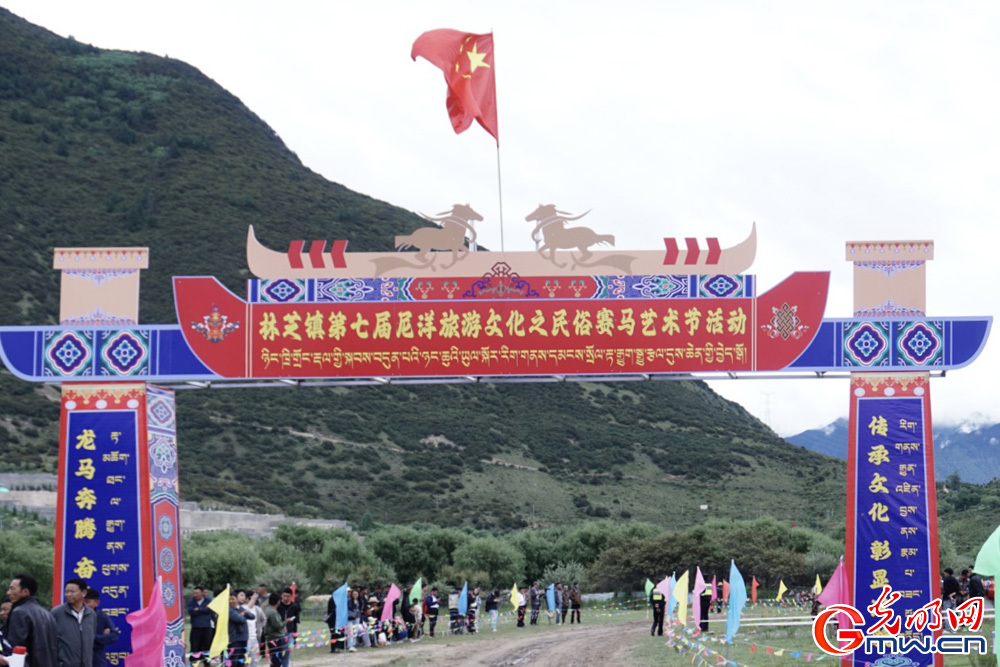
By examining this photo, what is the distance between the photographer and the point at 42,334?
1877 centimetres

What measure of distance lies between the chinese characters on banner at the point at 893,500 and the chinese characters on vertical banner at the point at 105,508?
9598mm

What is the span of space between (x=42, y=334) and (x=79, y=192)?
63351 mm

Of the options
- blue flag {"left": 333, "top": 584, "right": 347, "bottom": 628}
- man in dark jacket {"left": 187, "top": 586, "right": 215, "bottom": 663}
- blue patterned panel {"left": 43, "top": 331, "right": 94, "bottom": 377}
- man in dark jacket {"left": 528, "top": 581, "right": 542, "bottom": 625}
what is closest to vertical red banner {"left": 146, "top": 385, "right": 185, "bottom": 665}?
man in dark jacket {"left": 187, "top": 586, "right": 215, "bottom": 663}

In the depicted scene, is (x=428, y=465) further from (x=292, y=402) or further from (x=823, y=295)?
(x=823, y=295)

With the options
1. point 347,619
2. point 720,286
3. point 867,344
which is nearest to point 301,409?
point 347,619

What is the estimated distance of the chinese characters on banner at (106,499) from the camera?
18297mm

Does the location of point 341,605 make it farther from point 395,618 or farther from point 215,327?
point 215,327

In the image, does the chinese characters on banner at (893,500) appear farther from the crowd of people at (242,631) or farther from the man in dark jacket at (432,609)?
the man in dark jacket at (432,609)

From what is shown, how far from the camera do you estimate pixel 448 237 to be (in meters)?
18.9

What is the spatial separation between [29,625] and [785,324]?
37.0ft

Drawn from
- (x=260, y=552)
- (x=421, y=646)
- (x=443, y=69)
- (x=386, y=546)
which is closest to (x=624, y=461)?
(x=386, y=546)

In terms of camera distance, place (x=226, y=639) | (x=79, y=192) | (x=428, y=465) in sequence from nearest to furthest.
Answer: (x=226, y=639) < (x=428, y=465) < (x=79, y=192)

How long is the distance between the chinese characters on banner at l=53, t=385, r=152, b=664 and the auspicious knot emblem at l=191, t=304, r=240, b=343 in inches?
46.4

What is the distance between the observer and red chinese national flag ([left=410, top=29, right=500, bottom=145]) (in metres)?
19.9
